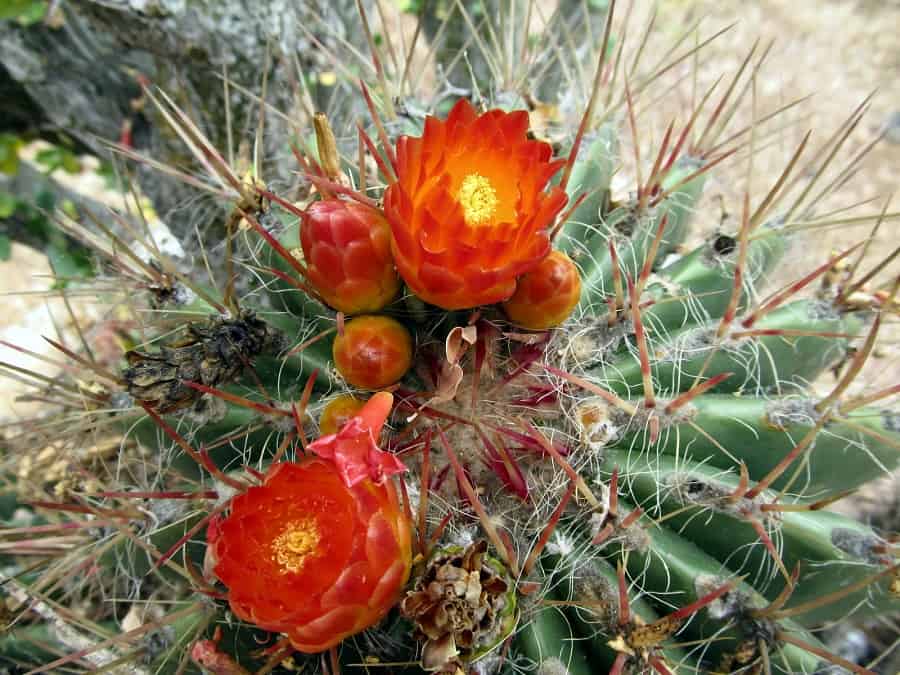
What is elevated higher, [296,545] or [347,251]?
[347,251]

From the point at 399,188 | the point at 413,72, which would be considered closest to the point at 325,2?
the point at 413,72

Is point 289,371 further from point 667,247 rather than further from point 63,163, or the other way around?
point 63,163

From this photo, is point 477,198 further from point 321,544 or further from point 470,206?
point 321,544

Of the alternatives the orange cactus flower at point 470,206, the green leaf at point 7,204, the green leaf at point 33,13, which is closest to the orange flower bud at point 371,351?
the orange cactus flower at point 470,206

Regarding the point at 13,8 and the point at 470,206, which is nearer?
the point at 470,206

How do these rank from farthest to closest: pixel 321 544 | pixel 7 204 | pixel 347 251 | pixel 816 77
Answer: pixel 816 77, pixel 7 204, pixel 347 251, pixel 321 544

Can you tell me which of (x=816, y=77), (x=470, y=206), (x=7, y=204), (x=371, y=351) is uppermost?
(x=470, y=206)

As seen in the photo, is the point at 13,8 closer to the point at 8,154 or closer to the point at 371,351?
the point at 8,154

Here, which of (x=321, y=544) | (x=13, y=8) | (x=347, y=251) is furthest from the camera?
(x=13, y=8)

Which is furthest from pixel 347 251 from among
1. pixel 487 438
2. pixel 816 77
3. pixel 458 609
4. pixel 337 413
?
pixel 816 77
